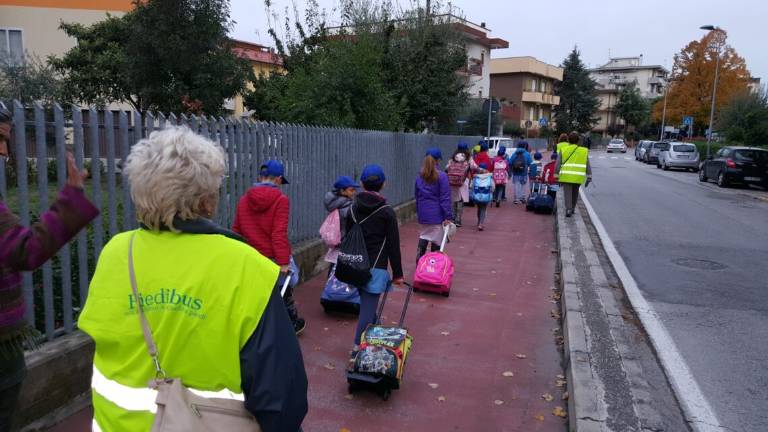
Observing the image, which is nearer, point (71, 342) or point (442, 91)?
point (71, 342)

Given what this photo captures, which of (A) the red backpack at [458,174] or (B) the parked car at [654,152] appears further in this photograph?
(B) the parked car at [654,152]

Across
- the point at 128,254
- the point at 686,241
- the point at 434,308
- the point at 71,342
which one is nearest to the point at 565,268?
the point at 434,308

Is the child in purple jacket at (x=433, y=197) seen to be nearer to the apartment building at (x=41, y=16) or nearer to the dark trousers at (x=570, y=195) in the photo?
the dark trousers at (x=570, y=195)

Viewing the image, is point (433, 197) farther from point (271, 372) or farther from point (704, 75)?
point (704, 75)

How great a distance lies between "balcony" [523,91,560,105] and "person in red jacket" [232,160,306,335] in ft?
201

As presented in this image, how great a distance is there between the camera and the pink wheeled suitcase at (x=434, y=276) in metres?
6.51

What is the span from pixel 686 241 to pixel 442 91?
808 cm

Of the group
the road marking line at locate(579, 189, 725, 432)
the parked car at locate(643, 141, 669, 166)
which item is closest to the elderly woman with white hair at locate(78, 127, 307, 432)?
the road marking line at locate(579, 189, 725, 432)

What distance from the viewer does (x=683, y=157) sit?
1236 inches

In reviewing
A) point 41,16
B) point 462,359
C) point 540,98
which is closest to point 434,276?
point 462,359

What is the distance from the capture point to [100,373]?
1.67 m

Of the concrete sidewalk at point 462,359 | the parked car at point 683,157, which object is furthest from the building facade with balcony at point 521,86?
the concrete sidewalk at point 462,359

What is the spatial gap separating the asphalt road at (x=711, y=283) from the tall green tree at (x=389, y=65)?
537 cm

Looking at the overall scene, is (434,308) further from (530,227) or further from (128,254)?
(530,227)
